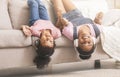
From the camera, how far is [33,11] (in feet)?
6.84

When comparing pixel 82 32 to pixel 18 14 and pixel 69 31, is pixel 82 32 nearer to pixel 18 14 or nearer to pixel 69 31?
pixel 69 31

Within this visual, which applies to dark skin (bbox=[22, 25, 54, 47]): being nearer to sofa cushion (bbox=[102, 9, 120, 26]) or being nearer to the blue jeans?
the blue jeans

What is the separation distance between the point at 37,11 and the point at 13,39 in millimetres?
517

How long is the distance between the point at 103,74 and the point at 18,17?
36.4 inches

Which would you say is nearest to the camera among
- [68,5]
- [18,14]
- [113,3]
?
[18,14]

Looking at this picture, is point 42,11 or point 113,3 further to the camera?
point 113,3

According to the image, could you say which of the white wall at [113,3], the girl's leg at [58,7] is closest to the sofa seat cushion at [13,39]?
the girl's leg at [58,7]

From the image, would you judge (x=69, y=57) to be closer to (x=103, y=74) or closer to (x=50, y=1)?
(x=103, y=74)

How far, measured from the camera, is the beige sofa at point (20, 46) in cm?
168

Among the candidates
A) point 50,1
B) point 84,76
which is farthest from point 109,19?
point 84,76

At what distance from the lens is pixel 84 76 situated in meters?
1.85

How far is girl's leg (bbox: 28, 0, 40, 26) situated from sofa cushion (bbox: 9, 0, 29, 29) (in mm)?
77

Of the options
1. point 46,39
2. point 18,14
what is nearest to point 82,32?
point 46,39

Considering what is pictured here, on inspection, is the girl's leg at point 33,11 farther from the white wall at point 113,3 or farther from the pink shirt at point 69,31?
the white wall at point 113,3
